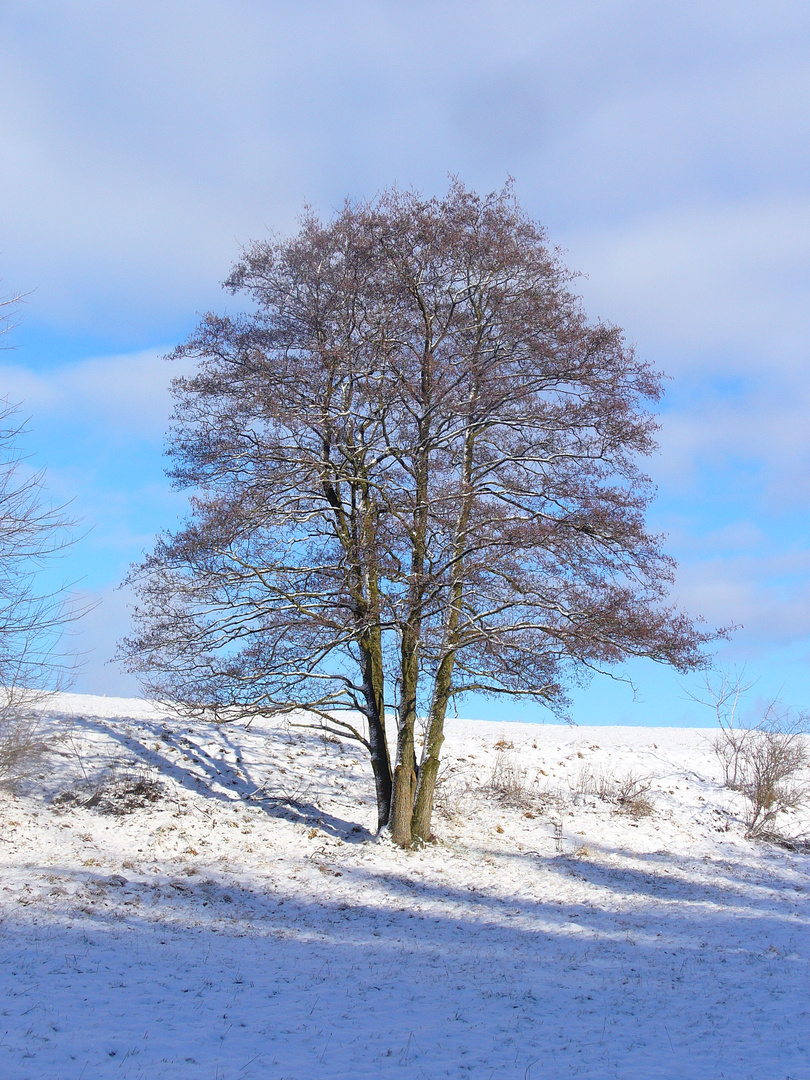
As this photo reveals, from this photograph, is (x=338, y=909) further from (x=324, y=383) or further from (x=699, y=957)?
(x=324, y=383)

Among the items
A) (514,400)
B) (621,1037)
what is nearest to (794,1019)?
(621,1037)

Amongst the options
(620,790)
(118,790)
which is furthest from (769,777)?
(118,790)

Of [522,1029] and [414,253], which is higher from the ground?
[414,253]

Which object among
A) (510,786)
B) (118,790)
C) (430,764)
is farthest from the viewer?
(510,786)

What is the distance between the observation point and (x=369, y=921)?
38.3ft

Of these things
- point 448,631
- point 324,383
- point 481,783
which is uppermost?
point 324,383

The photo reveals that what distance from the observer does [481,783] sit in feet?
63.1

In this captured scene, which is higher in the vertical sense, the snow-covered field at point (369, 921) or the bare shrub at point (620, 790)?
the bare shrub at point (620, 790)

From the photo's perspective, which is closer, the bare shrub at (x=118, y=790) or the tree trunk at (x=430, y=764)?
the bare shrub at (x=118, y=790)

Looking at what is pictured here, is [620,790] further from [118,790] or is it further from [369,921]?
[118,790]

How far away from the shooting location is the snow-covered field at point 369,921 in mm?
7328

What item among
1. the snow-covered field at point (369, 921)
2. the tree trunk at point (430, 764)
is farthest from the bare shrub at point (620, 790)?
the tree trunk at point (430, 764)

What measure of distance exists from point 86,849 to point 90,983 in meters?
4.91

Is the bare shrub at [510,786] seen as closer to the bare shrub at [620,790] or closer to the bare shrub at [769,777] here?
the bare shrub at [620,790]
